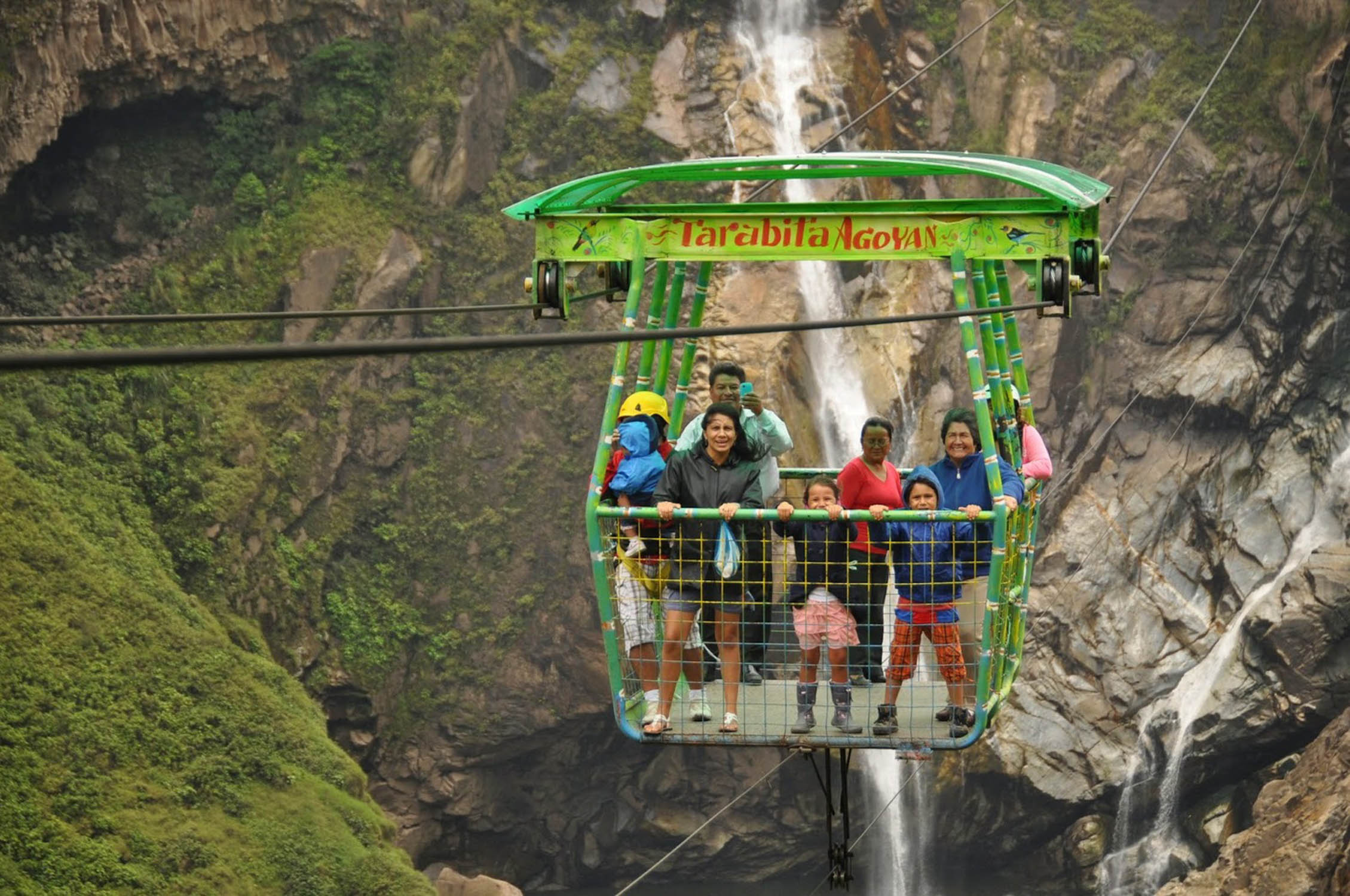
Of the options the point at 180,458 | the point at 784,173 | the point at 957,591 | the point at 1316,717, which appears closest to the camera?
the point at 957,591

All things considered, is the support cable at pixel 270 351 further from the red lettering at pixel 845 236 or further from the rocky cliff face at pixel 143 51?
the rocky cliff face at pixel 143 51

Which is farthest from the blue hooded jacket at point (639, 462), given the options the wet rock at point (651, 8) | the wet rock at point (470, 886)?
the wet rock at point (651, 8)

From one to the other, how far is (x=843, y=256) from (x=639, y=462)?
150cm

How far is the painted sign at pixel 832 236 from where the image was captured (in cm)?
886

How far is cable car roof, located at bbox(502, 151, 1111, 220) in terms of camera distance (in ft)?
29.9

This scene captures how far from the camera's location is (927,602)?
31.0ft

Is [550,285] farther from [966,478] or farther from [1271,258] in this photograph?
[1271,258]

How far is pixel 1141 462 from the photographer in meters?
27.3

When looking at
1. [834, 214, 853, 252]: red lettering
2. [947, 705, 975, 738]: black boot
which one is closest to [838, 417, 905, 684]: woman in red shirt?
[947, 705, 975, 738]: black boot

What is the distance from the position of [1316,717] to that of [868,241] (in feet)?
59.3

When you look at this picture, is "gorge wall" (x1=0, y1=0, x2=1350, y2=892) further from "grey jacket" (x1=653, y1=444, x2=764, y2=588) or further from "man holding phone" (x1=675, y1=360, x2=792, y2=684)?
"grey jacket" (x1=653, y1=444, x2=764, y2=588)

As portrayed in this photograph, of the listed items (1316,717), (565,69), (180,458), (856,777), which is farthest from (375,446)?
(1316,717)

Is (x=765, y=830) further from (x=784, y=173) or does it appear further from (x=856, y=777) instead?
(x=784, y=173)

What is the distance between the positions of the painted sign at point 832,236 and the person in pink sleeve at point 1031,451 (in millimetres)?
1239
